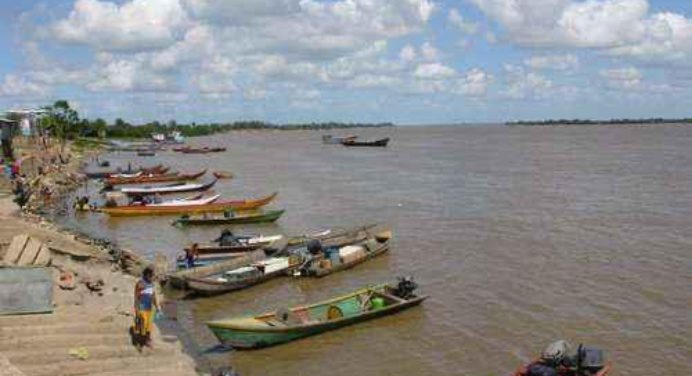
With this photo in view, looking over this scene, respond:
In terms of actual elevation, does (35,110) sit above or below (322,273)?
above

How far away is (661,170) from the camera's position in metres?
68.7

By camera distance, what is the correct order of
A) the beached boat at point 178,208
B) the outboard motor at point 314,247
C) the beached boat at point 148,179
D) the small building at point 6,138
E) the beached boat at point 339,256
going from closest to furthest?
the beached boat at point 339,256, the outboard motor at point 314,247, the beached boat at point 178,208, the small building at point 6,138, the beached boat at point 148,179

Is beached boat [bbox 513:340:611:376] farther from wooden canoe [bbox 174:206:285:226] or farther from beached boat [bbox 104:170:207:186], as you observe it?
beached boat [bbox 104:170:207:186]

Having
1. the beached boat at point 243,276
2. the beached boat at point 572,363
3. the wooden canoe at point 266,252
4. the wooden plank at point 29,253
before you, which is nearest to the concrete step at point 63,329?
the wooden plank at point 29,253

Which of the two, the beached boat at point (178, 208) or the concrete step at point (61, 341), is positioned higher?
the concrete step at point (61, 341)

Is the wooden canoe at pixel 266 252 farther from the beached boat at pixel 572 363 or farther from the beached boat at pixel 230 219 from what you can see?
the beached boat at pixel 572 363

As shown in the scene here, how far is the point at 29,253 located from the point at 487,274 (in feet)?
51.2

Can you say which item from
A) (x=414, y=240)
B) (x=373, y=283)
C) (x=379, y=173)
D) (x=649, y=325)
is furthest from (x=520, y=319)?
(x=379, y=173)

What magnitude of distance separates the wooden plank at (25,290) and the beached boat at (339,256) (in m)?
11.7

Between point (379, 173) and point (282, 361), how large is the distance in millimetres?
52949

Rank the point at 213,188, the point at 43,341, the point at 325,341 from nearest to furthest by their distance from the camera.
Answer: the point at 43,341 → the point at 325,341 → the point at 213,188

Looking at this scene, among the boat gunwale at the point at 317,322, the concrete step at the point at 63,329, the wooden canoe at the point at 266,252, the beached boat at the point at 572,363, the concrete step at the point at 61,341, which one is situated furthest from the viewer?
the wooden canoe at the point at 266,252

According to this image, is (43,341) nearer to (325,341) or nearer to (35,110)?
(325,341)

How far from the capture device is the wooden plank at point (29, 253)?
18.1m
